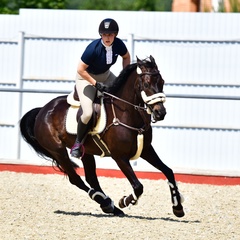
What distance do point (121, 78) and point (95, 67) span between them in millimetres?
387

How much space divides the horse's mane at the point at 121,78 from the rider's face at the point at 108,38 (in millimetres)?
325

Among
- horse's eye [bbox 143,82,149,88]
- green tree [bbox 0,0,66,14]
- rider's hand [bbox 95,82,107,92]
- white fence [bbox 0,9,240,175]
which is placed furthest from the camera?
green tree [bbox 0,0,66,14]

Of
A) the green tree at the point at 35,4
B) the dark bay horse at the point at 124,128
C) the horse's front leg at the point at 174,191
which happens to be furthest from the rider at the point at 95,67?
the green tree at the point at 35,4

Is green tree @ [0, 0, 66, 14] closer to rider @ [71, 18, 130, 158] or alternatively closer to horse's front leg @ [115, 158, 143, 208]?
rider @ [71, 18, 130, 158]

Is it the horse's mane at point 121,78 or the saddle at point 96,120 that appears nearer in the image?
the horse's mane at point 121,78

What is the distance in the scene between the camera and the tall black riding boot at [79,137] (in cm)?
1032

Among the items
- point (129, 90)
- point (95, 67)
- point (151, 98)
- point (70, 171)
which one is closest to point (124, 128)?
point (129, 90)

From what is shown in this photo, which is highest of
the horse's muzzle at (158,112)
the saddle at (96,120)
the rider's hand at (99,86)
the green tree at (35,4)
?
the rider's hand at (99,86)

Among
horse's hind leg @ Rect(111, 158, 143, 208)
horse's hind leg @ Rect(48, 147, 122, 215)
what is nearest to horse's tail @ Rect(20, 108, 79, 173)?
horse's hind leg @ Rect(48, 147, 122, 215)

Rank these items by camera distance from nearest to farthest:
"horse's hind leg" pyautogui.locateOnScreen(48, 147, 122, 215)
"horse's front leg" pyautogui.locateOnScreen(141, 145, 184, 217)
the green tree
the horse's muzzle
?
the horse's muzzle
"horse's front leg" pyautogui.locateOnScreen(141, 145, 184, 217)
"horse's hind leg" pyautogui.locateOnScreen(48, 147, 122, 215)
the green tree

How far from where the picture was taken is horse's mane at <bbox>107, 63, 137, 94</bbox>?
33.0 ft

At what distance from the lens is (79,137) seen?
10.4 m

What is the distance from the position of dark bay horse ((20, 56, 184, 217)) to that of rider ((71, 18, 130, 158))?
0.16 metres

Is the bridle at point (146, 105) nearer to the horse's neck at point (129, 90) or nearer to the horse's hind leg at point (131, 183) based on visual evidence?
the horse's neck at point (129, 90)
